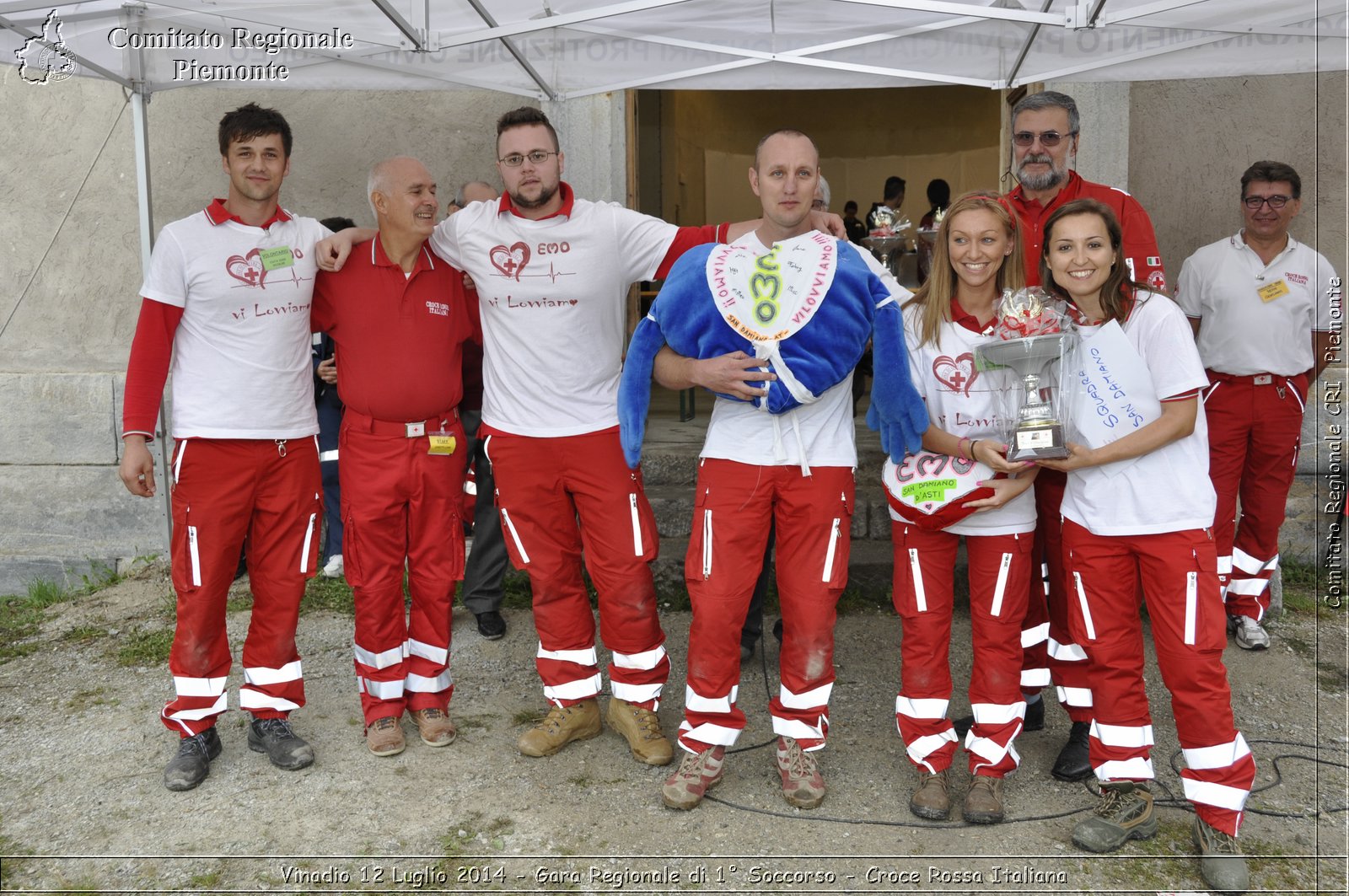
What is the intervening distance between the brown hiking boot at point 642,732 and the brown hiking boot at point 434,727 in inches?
23.5

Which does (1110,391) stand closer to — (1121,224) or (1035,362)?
(1035,362)

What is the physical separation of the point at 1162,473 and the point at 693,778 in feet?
5.51

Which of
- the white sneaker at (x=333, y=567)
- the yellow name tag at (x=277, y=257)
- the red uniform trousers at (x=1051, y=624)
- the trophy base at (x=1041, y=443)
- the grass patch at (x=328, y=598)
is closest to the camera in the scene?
the trophy base at (x=1041, y=443)

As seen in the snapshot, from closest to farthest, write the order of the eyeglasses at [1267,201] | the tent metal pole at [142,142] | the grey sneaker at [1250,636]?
1. the tent metal pole at [142,142]
2. the grey sneaker at [1250,636]
3. the eyeglasses at [1267,201]

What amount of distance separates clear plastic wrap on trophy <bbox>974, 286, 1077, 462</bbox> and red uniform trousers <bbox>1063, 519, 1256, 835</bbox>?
0.31 metres

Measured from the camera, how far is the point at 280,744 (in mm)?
3625

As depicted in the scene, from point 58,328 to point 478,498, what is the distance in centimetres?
308

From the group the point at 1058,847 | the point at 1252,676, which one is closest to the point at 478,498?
the point at 1058,847

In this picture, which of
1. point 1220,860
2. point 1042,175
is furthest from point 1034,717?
point 1042,175

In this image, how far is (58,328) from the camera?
6078 millimetres

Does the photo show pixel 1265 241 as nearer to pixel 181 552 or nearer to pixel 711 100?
pixel 181 552

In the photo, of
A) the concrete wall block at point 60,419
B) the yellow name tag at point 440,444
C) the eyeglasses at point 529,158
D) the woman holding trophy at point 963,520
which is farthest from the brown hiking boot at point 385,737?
the concrete wall block at point 60,419

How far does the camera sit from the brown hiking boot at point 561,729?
3660 mm

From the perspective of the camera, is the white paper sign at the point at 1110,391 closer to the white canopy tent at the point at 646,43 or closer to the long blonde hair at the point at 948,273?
the long blonde hair at the point at 948,273
